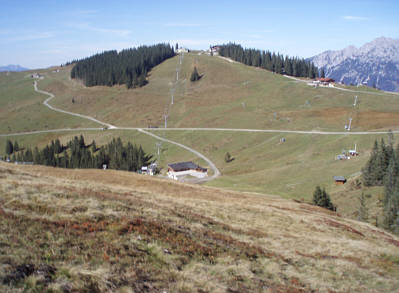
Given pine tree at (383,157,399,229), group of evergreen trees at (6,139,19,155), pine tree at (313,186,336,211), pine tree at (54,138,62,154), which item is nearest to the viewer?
pine tree at (383,157,399,229)

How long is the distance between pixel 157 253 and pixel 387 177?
62071mm

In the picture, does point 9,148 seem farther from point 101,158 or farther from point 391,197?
point 391,197

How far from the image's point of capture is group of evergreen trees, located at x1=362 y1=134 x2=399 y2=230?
50.2m

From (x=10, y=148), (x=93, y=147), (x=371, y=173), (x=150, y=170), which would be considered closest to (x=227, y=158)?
(x=150, y=170)

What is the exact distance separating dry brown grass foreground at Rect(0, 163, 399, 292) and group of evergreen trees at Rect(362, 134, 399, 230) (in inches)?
1128

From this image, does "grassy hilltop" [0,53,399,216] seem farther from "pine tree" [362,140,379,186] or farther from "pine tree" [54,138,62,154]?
"pine tree" [54,138,62,154]

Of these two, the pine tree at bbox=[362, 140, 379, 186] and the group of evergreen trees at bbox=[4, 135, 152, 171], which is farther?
the group of evergreen trees at bbox=[4, 135, 152, 171]

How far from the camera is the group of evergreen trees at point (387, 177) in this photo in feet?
165

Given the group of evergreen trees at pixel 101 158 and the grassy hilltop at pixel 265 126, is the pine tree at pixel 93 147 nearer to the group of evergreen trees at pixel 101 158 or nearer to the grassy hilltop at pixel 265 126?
the group of evergreen trees at pixel 101 158

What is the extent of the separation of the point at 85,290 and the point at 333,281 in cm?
1295

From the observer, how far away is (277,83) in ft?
651

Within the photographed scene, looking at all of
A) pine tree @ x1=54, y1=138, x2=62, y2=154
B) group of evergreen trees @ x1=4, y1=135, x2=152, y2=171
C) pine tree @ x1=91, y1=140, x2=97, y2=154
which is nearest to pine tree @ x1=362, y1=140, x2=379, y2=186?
group of evergreen trees @ x1=4, y1=135, x2=152, y2=171

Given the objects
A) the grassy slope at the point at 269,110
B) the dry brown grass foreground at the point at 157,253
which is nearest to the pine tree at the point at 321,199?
the dry brown grass foreground at the point at 157,253

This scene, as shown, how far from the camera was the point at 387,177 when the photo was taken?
60.3 m
